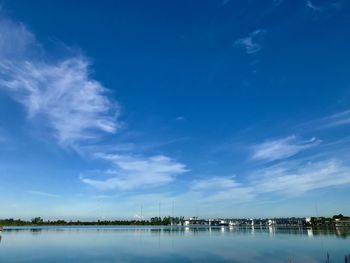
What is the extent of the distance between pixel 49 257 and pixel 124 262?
51.6 feet

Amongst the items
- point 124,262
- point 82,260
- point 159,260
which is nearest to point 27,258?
point 82,260

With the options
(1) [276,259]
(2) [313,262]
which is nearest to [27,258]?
(1) [276,259]

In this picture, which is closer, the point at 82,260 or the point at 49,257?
the point at 82,260

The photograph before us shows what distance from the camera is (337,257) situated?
191 feet

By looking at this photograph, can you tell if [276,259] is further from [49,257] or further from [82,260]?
[49,257]

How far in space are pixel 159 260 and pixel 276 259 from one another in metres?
20.1

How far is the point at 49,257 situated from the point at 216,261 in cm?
2989

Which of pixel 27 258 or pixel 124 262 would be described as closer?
pixel 124 262

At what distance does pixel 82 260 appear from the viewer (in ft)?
185

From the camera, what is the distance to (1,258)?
58.2 m

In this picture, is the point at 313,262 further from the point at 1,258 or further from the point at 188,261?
the point at 1,258

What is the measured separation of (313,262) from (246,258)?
11731mm

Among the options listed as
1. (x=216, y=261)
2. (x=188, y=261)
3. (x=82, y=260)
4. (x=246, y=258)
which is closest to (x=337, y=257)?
(x=246, y=258)

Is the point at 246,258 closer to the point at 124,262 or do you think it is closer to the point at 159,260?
the point at 159,260
